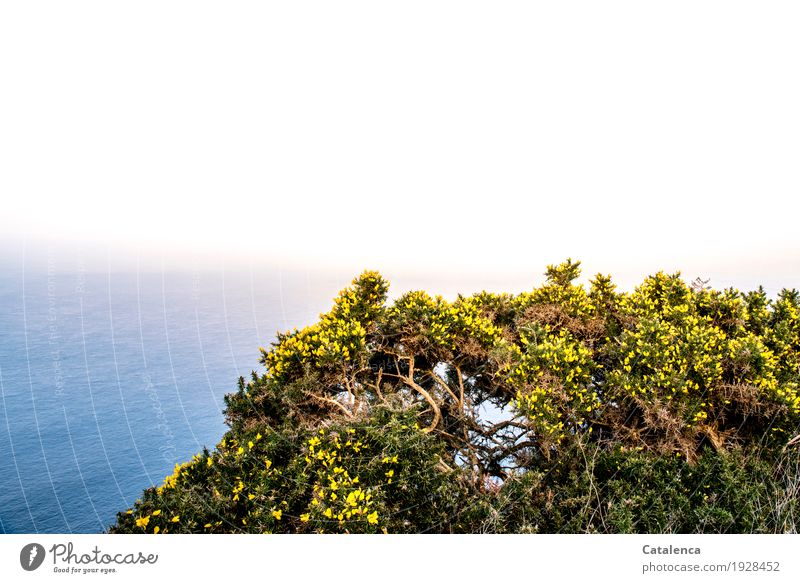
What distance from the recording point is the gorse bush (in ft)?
11.0

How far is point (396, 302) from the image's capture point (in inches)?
201

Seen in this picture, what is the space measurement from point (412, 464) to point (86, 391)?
15.1 feet

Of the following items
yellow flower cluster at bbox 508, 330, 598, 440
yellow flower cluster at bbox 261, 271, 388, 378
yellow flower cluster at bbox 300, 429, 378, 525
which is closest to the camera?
yellow flower cluster at bbox 300, 429, 378, 525

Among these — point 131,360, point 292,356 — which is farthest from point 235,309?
point 131,360

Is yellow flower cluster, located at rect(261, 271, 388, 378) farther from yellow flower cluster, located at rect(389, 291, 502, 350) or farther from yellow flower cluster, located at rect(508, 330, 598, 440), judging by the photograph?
yellow flower cluster, located at rect(508, 330, 598, 440)

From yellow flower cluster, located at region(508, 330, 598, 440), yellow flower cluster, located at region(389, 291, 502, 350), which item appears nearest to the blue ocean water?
yellow flower cluster, located at region(389, 291, 502, 350)
